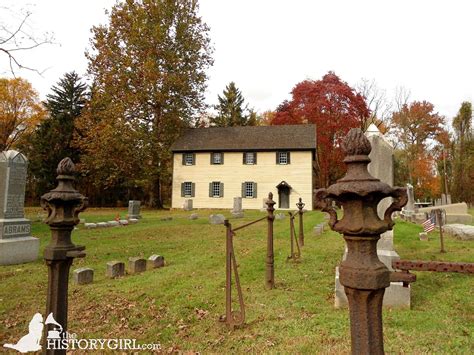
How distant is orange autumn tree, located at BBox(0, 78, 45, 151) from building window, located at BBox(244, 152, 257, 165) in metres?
25.1

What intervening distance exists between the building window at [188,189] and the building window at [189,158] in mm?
2148

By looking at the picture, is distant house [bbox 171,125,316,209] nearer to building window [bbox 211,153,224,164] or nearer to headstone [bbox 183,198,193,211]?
building window [bbox 211,153,224,164]

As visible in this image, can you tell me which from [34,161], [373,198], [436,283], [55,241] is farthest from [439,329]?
[34,161]

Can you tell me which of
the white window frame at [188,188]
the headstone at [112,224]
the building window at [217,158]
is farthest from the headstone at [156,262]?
the white window frame at [188,188]

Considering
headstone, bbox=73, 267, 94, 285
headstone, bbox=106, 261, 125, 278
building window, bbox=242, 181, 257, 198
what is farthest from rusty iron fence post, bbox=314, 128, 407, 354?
building window, bbox=242, 181, 257, 198

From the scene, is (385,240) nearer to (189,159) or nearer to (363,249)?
(363,249)

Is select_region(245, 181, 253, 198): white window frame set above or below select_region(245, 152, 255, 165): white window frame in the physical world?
below

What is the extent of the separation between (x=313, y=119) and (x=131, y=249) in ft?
105

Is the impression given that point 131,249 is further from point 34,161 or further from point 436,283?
point 34,161

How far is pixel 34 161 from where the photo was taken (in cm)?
3416

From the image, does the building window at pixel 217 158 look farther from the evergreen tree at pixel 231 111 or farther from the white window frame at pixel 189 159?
the evergreen tree at pixel 231 111

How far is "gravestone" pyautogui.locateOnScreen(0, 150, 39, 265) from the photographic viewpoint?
9.05m

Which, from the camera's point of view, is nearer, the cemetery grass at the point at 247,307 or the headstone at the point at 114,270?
the cemetery grass at the point at 247,307

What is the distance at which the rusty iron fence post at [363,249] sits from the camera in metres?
1.70
